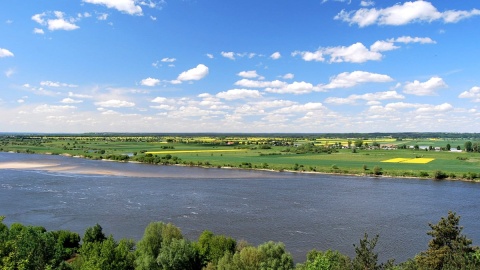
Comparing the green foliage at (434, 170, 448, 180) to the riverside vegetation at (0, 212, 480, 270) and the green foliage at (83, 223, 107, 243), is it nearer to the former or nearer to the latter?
the riverside vegetation at (0, 212, 480, 270)

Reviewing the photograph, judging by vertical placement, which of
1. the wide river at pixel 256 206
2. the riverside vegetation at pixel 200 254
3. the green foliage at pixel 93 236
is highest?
the riverside vegetation at pixel 200 254

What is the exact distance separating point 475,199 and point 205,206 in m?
27.7

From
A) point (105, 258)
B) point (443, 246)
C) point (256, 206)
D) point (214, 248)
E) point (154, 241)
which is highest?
point (443, 246)

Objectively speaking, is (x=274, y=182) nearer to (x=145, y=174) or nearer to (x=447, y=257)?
(x=145, y=174)

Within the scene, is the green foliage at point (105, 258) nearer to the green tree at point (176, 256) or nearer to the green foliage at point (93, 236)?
the green tree at point (176, 256)

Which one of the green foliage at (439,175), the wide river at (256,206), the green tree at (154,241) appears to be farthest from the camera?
the green foliage at (439,175)

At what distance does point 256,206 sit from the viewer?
36.1m

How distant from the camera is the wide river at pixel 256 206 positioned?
27.0 metres

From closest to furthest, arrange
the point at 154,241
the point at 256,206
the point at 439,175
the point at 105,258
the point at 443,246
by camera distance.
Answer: the point at 105,258 < the point at 443,246 < the point at 154,241 < the point at 256,206 < the point at 439,175

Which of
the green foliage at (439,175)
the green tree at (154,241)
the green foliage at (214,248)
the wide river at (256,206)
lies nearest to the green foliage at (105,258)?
the green tree at (154,241)

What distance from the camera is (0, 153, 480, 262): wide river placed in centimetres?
2705

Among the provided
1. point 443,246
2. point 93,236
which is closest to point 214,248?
point 93,236

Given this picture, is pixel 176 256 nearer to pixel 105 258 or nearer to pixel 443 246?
pixel 105 258

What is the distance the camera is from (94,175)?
2232 inches
